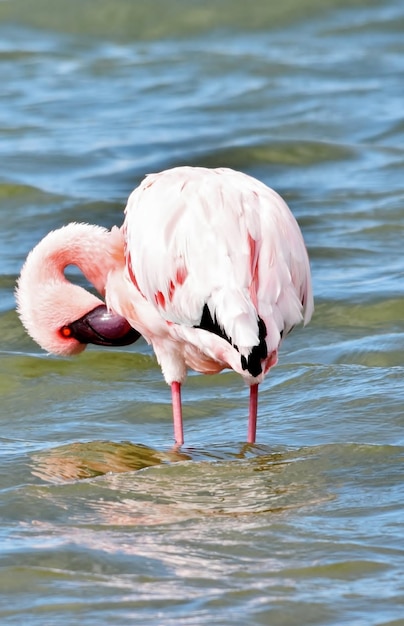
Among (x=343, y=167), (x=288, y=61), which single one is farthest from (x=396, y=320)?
(x=288, y=61)

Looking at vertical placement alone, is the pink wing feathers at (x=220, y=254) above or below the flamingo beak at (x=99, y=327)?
above

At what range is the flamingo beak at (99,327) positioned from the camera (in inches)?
267

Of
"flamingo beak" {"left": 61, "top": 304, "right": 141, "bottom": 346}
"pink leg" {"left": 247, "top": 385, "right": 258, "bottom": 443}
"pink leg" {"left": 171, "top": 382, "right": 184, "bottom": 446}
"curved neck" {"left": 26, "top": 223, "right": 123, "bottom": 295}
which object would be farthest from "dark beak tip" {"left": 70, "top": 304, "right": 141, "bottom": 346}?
"pink leg" {"left": 247, "top": 385, "right": 258, "bottom": 443}

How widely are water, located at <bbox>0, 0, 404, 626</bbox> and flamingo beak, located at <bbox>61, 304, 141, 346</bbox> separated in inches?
19.5

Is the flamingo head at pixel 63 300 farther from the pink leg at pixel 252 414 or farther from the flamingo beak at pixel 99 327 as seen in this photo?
the pink leg at pixel 252 414

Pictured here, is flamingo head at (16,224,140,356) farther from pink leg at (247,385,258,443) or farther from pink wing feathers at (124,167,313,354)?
pink leg at (247,385,258,443)

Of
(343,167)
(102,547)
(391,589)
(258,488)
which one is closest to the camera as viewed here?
(391,589)

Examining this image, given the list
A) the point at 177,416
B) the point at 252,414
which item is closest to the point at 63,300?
the point at 177,416

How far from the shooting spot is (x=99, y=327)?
6805 millimetres

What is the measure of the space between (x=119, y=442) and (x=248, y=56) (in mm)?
10743

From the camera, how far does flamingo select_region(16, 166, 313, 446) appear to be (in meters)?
5.59

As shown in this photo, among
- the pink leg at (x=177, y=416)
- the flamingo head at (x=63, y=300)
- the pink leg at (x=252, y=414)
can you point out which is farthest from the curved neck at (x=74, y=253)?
the pink leg at (x=252, y=414)

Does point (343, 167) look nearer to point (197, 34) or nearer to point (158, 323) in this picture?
point (197, 34)

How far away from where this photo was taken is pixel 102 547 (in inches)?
191
